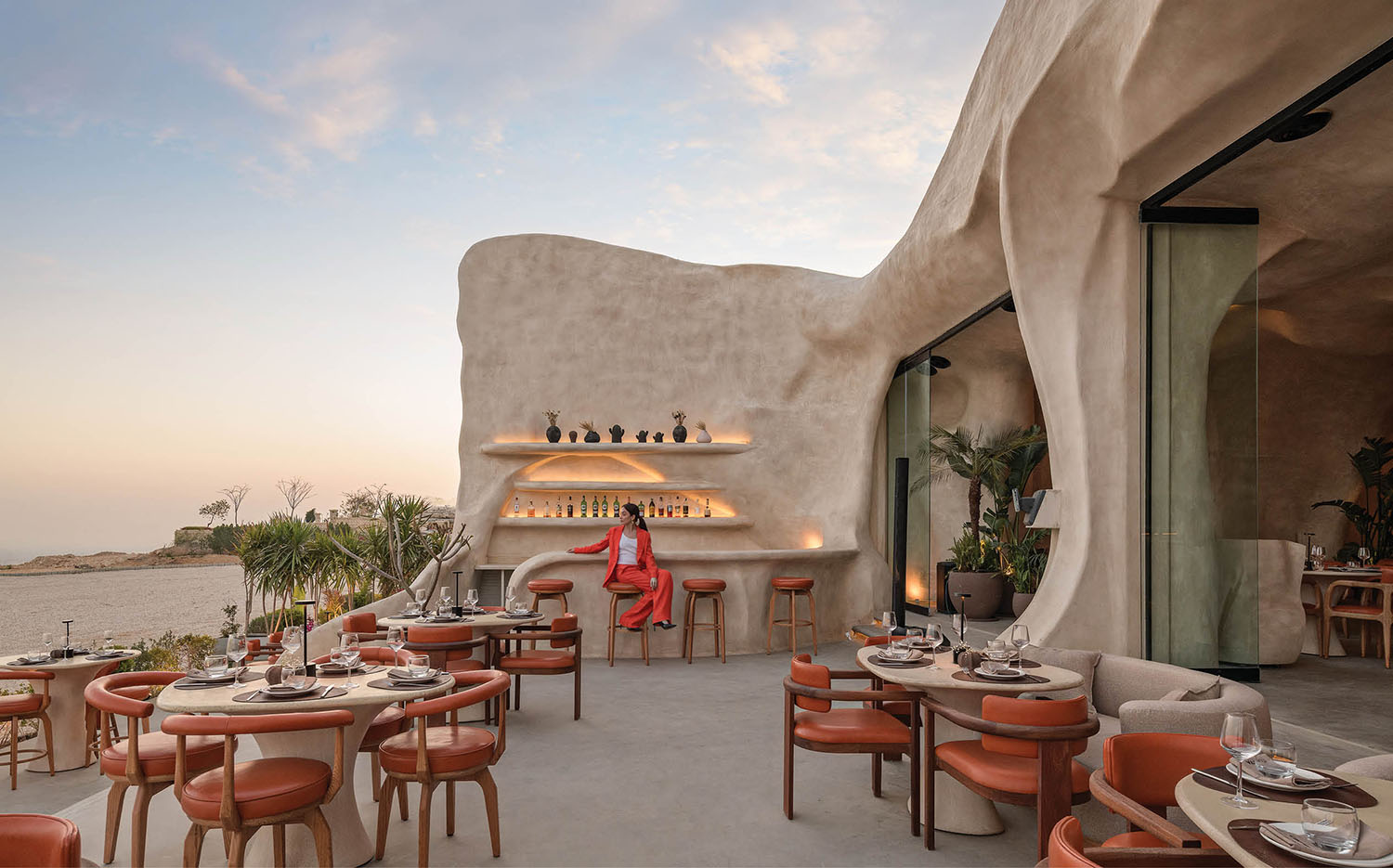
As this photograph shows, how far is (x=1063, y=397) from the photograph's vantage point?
620cm

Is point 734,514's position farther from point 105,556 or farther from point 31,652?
point 105,556

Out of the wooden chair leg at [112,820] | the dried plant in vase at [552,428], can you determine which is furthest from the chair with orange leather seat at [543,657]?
the dried plant in vase at [552,428]

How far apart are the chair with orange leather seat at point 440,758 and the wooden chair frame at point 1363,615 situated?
7.70 metres

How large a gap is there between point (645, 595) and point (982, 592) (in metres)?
5.08

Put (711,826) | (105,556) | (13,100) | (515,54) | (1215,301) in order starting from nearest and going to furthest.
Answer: (711,826) < (1215,301) < (13,100) < (515,54) < (105,556)

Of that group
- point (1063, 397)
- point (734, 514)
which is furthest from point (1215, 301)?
point (734, 514)

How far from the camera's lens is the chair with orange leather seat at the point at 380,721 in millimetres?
3839

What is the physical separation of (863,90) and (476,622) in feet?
26.8

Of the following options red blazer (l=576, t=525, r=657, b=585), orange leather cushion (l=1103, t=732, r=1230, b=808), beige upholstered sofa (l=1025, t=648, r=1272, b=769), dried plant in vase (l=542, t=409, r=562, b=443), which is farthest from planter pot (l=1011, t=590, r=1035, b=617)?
orange leather cushion (l=1103, t=732, r=1230, b=808)

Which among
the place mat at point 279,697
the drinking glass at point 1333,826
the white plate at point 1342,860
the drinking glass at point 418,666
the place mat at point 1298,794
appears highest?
the drinking glass at point 1333,826

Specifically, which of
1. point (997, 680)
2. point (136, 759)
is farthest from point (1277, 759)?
point (136, 759)

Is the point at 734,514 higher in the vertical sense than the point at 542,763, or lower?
higher

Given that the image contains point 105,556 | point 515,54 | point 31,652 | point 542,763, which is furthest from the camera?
point 105,556

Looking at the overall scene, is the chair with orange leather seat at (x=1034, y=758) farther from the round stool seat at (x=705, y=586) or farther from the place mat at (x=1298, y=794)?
the round stool seat at (x=705, y=586)
